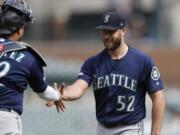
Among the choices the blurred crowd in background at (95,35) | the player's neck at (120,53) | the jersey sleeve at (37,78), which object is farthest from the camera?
the blurred crowd in background at (95,35)

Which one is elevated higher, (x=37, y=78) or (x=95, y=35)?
(x=37, y=78)

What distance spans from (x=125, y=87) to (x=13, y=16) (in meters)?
1.47

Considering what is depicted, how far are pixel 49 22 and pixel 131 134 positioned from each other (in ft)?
57.8

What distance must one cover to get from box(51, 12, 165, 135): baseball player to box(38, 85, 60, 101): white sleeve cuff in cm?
48

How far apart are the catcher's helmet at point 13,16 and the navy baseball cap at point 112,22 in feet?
3.50

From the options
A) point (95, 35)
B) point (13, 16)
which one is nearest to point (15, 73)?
point (13, 16)

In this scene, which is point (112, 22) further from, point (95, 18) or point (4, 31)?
point (95, 18)

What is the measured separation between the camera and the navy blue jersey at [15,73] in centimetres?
822

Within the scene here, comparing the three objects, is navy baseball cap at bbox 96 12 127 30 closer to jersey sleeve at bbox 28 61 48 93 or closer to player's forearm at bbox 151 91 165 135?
player's forearm at bbox 151 91 165 135

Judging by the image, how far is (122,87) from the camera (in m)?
9.30

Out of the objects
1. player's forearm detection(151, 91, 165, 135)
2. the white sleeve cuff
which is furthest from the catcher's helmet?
player's forearm detection(151, 91, 165, 135)

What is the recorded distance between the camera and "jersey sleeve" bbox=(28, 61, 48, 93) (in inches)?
328

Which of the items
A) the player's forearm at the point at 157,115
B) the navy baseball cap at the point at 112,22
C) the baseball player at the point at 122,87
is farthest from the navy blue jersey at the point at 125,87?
the navy baseball cap at the point at 112,22

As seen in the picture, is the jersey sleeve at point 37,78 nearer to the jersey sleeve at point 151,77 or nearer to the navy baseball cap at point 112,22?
the navy baseball cap at point 112,22
